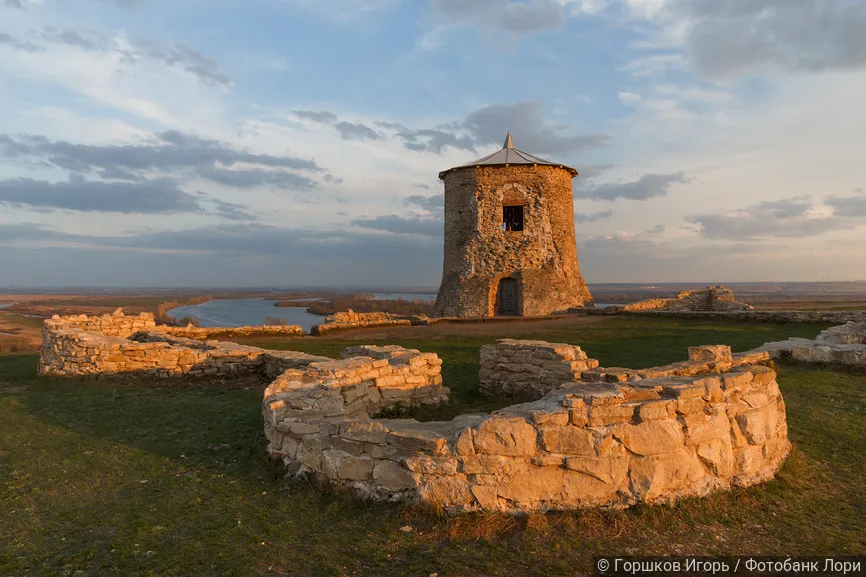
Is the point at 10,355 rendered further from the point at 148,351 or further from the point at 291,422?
the point at 291,422

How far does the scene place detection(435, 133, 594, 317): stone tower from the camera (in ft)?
80.9

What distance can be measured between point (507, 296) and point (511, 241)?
140 inches

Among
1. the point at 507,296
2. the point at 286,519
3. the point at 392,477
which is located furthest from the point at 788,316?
the point at 286,519

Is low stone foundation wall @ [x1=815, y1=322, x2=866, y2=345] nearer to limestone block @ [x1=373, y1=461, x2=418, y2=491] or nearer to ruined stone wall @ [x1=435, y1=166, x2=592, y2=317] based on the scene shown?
ruined stone wall @ [x1=435, y1=166, x2=592, y2=317]

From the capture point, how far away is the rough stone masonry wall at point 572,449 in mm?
4457

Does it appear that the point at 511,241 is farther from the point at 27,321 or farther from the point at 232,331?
the point at 27,321

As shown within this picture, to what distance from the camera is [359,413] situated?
716 centimetres

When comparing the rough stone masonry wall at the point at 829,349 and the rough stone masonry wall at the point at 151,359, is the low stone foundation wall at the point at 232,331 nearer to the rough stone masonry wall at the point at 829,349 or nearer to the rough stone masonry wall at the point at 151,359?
the rough stone masonry wall at the point at 151,359

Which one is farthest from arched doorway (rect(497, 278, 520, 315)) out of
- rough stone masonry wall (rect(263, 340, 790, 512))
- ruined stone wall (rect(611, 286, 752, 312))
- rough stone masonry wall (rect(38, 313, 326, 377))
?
rough stone masonry wall (rect(263, 340, 790, 512))

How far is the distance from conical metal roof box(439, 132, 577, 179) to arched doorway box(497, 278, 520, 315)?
6047mm

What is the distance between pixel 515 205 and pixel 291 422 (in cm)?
2102

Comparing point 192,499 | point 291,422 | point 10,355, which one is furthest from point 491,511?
point 10,355

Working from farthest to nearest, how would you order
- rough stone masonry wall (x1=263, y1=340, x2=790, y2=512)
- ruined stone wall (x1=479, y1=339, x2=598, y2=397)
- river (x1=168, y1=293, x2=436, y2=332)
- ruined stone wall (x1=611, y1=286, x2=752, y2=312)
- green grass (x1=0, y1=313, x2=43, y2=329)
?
river (x1=168, y1=293, x2=436, y2=332)
green grass (x1=0, y1=313, x2=43, y2=329)
ruined stone wall (x1=611, y1=286, x2=752, y2=312)
ruined stone wall (x1=479, y1=339, x2=598, y2=397)
rough stone masonry wall (x1=263, y1=340, x2=790, y2=512)

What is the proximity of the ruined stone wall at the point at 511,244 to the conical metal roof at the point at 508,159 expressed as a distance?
0.86ft
